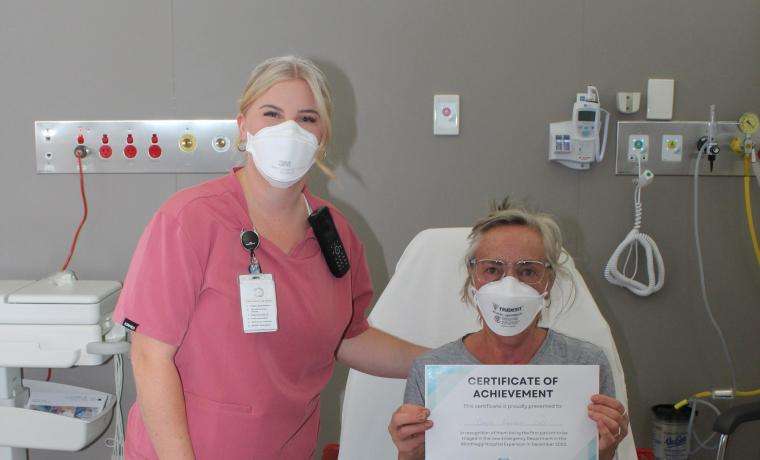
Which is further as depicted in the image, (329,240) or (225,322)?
(329,240)

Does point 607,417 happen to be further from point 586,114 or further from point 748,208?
point 748,208

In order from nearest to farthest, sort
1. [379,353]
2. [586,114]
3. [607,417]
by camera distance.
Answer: [607,417] < [379,353] < [586,114]

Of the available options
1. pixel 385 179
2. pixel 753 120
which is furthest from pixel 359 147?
pixel 753 120

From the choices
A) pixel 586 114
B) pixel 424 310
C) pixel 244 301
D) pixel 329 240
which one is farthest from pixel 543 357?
pixel 586 114

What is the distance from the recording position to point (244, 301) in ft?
4.08

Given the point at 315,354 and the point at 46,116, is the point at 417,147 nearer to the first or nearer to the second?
the point at 315,354

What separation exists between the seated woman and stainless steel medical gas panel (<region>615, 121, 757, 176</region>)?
111cm

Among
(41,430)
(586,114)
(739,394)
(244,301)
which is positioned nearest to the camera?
(244,301)

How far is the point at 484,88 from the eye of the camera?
2.34m

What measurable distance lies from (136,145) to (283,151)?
1.29 m

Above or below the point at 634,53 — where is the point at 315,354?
below

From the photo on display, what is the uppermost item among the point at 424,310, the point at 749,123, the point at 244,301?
the point at 749,123

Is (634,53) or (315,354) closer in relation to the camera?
(315,354)

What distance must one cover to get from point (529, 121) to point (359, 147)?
631 mm
